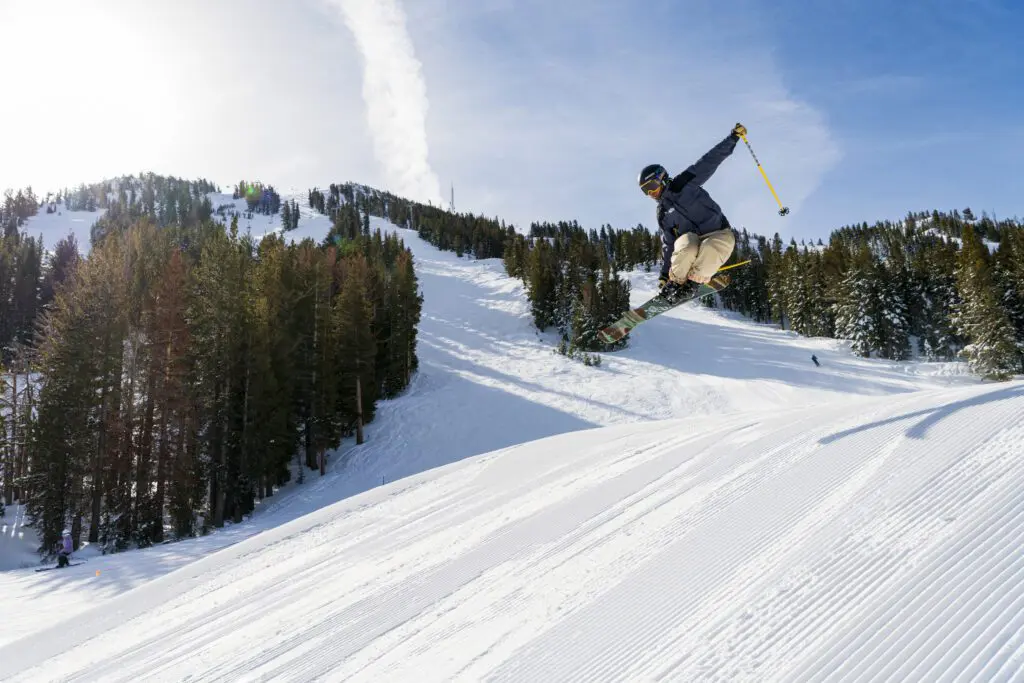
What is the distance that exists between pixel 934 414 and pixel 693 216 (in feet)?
12.3

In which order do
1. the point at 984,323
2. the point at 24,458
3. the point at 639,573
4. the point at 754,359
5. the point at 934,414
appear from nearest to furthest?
1. the point at 639,573
2. the point at 934,414
3. the point at 24,458
4. the point at 984,323
5. the point at 754,359

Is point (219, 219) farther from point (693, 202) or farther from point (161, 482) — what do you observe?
point (693, 202)

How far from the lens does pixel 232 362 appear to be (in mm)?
19750

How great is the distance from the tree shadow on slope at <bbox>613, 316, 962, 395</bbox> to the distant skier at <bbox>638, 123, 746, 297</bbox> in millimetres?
29871

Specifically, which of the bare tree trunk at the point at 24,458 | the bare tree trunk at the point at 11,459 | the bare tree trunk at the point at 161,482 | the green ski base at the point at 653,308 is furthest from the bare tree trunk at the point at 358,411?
the green ski base at the point at 653,308

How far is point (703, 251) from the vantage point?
25.8ft

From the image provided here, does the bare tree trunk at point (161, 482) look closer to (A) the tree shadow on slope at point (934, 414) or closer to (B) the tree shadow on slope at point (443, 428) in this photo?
(B) the tree shadow on slope at point (443, 428)

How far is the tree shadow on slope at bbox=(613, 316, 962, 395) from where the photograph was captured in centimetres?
3419

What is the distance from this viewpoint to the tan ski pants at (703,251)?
778cm

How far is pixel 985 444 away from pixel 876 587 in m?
2.40

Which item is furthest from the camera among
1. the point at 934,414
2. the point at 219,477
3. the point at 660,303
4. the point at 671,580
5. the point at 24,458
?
the point at 24,458

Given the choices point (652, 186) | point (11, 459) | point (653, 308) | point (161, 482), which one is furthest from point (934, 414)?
point (11, 459)

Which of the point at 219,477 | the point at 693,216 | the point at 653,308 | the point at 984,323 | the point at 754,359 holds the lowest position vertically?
the point at 219,477

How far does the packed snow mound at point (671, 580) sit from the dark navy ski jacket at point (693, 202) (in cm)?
300
